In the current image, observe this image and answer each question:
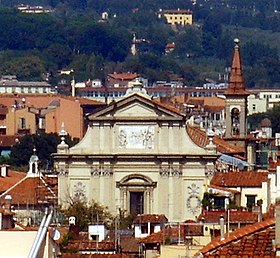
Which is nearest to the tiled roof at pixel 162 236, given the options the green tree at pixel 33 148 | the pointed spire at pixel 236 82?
the pointed spire at pixel 236 82

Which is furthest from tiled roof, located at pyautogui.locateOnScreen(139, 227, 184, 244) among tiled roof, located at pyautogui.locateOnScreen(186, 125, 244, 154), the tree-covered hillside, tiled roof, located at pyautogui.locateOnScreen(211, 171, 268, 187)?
the tree-covered hillside

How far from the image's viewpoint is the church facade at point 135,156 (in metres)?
48.9

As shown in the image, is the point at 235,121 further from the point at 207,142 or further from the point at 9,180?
the point at 9,180

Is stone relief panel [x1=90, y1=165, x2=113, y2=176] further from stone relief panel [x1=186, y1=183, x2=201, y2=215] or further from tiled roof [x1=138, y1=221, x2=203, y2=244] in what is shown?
tiled roof [x1=138, y1=221, x2=203, y2=244]

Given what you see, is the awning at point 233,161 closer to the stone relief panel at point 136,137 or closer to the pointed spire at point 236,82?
the stone relief panel at point 136,137

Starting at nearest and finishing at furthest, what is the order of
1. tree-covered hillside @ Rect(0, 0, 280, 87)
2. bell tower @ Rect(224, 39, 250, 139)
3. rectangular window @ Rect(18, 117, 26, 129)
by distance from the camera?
bell tower @ Rect(224, 39, 250, 139), rectangular window @ Rect(18, 117, 26, 129), tree-covered hillside @ Rect(0, 0, 280, 87)

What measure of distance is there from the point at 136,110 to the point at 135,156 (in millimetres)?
958

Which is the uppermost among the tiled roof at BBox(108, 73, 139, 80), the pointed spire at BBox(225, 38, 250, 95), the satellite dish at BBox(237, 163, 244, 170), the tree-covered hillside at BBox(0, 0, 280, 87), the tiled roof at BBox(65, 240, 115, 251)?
the tree-covered hillside at BBox(0, 0, 280, 87)

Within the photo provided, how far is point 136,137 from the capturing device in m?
49.6

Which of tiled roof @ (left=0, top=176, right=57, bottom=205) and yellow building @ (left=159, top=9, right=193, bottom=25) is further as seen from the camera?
yellow building @ (left=159, top=9, right=193, bottom=25)

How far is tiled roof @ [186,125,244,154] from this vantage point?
50.8 meters

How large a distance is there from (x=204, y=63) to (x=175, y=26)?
23.3 meters

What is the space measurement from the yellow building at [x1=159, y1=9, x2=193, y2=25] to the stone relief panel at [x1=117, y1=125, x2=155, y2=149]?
135070mm

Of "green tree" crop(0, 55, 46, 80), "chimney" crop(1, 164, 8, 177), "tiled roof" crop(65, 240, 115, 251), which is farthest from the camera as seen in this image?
"green tree" crop(0, 55, 46, 80)
